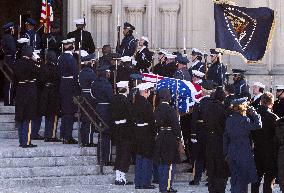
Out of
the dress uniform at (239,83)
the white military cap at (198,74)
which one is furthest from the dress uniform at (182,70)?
the dress uniform at (239,83)

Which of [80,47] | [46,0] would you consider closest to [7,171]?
[80,47]

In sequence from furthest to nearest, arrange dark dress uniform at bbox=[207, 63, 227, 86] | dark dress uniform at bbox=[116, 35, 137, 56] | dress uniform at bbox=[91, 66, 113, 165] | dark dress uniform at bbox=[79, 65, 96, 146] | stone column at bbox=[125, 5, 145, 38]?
stone column at bbox=[125, 5, 145, 38]
dark dress uniform at bbox=[116, 35, 137, 56]
dark dress uniform at bbox=[207, 63, 227, 86]
dark dress uniform at bbox=[79, 65, 96, 146]
dress uniform at bbox=[91, 66, 113, 165]

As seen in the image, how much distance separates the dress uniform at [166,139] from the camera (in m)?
21.4

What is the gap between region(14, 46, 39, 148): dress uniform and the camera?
22.9m

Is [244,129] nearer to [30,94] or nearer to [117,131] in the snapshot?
[117,131]

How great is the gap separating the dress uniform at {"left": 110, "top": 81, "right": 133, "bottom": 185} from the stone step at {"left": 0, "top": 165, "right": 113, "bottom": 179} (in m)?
0.55

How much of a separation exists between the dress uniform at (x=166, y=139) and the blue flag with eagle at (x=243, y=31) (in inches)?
78.1

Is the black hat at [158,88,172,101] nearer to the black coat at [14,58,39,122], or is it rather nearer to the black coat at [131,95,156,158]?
the black coat at [131,95,156,158]

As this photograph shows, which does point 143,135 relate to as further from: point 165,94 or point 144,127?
point 165,94

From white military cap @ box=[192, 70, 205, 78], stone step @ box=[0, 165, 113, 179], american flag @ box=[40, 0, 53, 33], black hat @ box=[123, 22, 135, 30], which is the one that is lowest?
stone step @ box=[0, 165, 113, 179]

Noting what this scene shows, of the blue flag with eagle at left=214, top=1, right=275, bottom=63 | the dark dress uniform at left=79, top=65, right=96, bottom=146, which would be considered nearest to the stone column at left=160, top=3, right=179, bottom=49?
the dark dress uniform at left=79, top=65, right=96, bottom=146

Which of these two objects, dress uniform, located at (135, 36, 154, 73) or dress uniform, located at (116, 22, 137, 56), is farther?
dress uniform, located at (116, 22, 137, 56)

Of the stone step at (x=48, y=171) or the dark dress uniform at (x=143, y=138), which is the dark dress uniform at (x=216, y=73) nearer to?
the dark dress uniform at (x=143, y=138)

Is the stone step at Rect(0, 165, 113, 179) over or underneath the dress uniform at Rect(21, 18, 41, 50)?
underneath
